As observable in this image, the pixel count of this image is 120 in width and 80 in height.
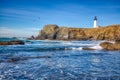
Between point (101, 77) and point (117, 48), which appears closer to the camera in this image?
point (101, 77)

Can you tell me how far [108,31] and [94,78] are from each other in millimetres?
125945

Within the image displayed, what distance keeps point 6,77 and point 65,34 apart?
→ 5679 inches

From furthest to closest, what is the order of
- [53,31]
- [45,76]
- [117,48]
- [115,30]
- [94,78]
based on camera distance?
[53,31] → [115,30] → [117,48] → [45,76] → [94,78]

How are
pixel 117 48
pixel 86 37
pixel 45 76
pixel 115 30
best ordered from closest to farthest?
1. pixel 45 76
2. pixel 117 48
3. pixel 115 30
4. pixel 86 37

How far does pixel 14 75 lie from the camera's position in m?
15.4

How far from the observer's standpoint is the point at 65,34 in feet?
520

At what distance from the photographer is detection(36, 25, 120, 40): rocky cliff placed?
133712mm

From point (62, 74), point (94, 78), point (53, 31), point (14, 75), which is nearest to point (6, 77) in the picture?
point (14, 75)

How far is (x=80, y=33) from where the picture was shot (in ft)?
513

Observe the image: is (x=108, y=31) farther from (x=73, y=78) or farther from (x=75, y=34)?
(x=73, y=78)

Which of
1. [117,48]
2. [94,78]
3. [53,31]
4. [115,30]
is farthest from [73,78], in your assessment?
[53,31]

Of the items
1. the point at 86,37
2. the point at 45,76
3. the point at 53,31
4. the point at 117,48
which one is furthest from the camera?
the point at 53,31

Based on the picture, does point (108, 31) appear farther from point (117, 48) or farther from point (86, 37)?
point (117, 48)

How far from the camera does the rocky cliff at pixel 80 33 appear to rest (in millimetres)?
133712
